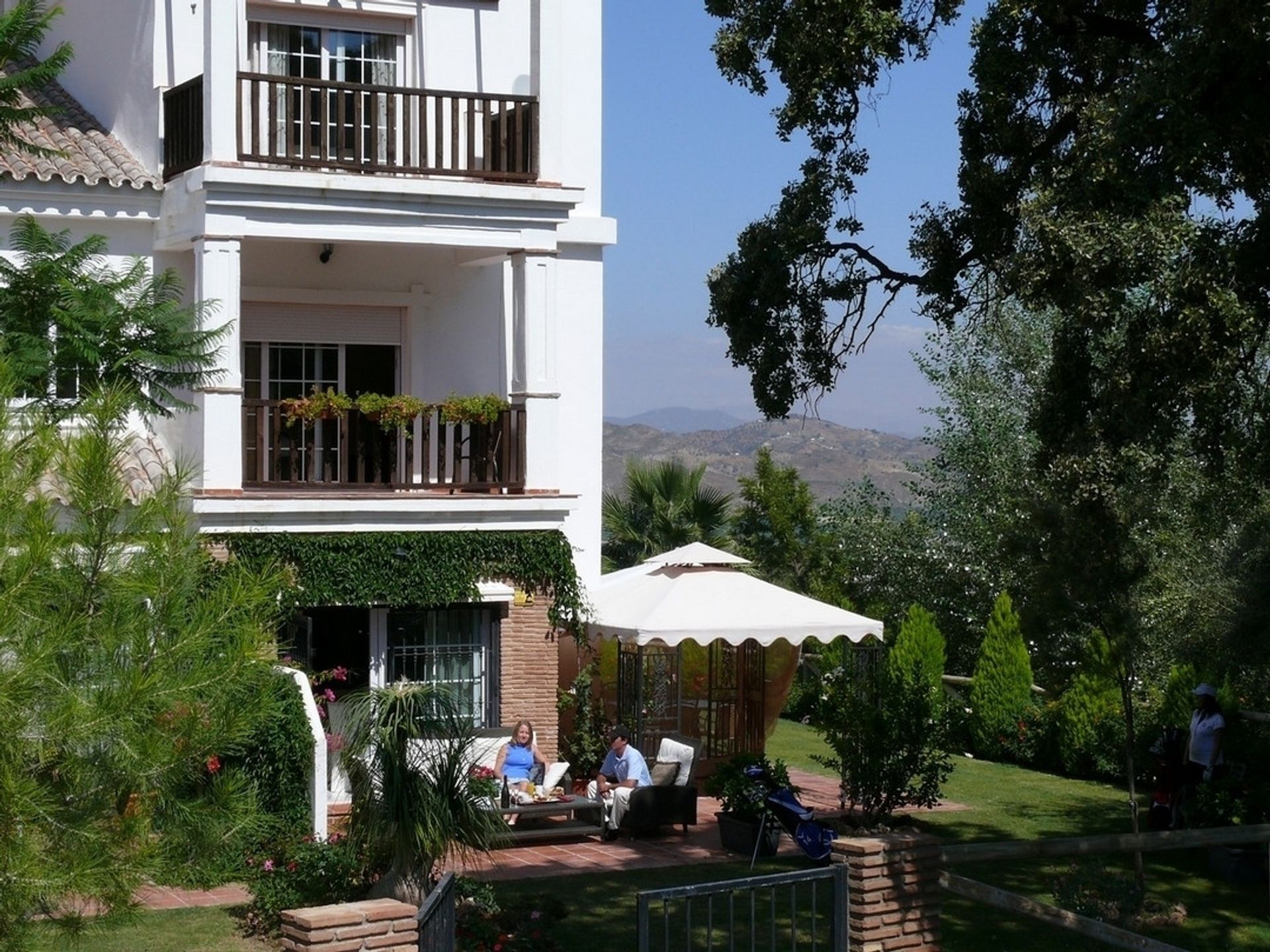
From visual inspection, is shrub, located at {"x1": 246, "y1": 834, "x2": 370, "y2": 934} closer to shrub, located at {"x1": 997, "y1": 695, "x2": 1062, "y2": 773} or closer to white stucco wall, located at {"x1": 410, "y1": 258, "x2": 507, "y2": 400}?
white stucco wall, located at {"x1": 410, "y1": 258, "x2": 507, "y2": 400}

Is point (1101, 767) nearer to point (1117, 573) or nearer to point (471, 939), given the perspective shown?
point (1117, 573)

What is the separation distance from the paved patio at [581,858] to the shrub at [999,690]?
20.2 ft

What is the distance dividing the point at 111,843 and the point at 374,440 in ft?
40.7

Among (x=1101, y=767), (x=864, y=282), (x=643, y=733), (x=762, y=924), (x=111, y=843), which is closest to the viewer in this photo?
(x=111, y=843)

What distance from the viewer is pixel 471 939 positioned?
1214cm

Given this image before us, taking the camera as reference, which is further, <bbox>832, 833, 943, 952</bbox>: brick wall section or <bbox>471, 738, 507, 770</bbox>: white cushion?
<bbox>471, 738, 507, 770</bbox>: white cushion

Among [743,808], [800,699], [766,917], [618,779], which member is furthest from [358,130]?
[800,699]

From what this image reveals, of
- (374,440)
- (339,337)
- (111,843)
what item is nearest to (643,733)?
(374,440)

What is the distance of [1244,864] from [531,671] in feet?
25.0

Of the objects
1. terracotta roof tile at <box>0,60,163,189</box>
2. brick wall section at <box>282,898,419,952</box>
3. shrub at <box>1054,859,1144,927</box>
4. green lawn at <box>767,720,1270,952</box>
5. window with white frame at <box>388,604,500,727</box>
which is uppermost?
terracotta roof tile at <box>0,60,163,189</box>

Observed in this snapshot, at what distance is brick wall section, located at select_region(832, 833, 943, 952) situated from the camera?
11.3 metres

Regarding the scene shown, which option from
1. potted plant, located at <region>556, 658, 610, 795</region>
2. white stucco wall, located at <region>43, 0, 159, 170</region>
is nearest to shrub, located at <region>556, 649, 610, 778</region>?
potted plant, located at <region>556, 658, 610, 795</region>

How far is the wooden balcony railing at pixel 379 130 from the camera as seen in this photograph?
18016mm

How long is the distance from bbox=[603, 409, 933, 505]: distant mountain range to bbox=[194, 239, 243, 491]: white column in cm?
12038
